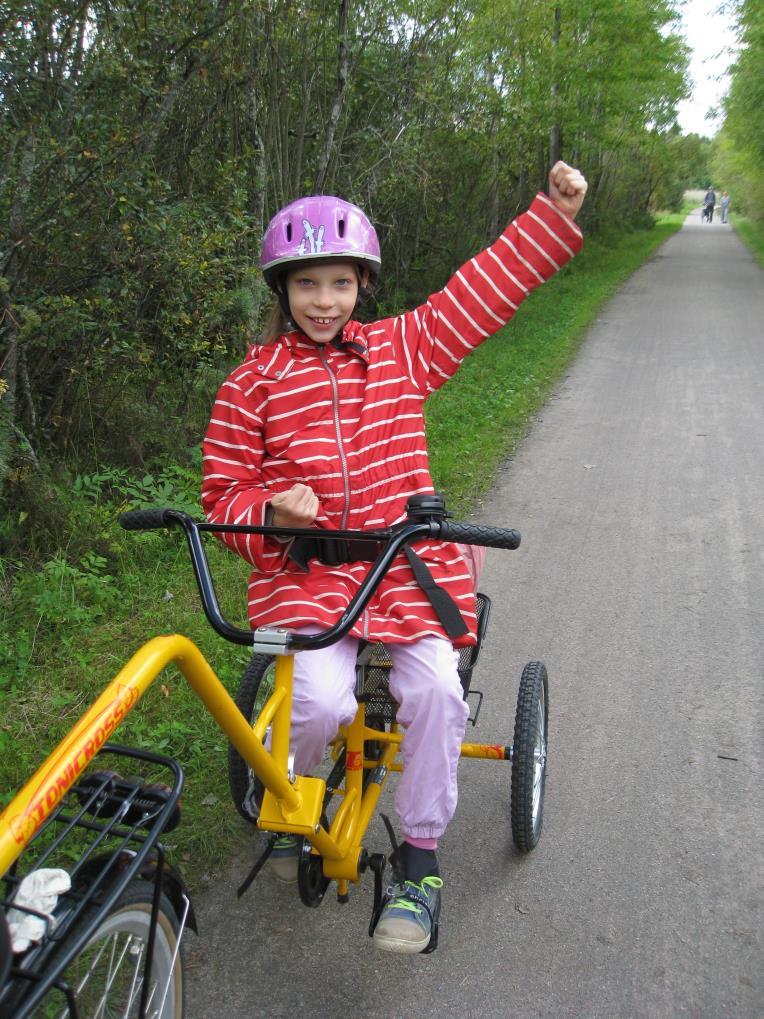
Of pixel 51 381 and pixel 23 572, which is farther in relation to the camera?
pixel 51 381

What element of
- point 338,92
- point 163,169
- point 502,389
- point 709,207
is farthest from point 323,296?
point 709,207

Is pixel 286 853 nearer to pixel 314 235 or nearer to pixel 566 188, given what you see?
pixel 314 235

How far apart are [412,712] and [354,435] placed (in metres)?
0.80

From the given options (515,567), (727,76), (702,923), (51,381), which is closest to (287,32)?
(51,381)

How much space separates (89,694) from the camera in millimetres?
3773

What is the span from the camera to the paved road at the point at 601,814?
97.8 inches

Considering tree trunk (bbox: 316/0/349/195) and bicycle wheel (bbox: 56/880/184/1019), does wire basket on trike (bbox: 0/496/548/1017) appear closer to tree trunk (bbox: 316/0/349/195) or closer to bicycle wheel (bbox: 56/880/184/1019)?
bicycle wheel (bbox: 56/880/184/1019)

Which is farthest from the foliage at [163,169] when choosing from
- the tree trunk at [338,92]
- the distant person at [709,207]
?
the distant person at [709,207]

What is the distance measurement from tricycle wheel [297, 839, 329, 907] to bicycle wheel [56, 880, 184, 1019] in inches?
22.2

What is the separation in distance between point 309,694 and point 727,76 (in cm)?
2374

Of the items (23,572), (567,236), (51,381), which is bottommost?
(23,572)

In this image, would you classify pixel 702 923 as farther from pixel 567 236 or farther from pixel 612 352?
pixel 612 352

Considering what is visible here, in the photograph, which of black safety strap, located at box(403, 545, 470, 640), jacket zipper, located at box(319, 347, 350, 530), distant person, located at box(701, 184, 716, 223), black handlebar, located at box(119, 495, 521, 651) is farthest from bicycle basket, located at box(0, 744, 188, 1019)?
distant person, located at box(701, 184, 716, 223)

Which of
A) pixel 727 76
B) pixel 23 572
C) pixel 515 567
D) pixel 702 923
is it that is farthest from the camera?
pixel 727 76
